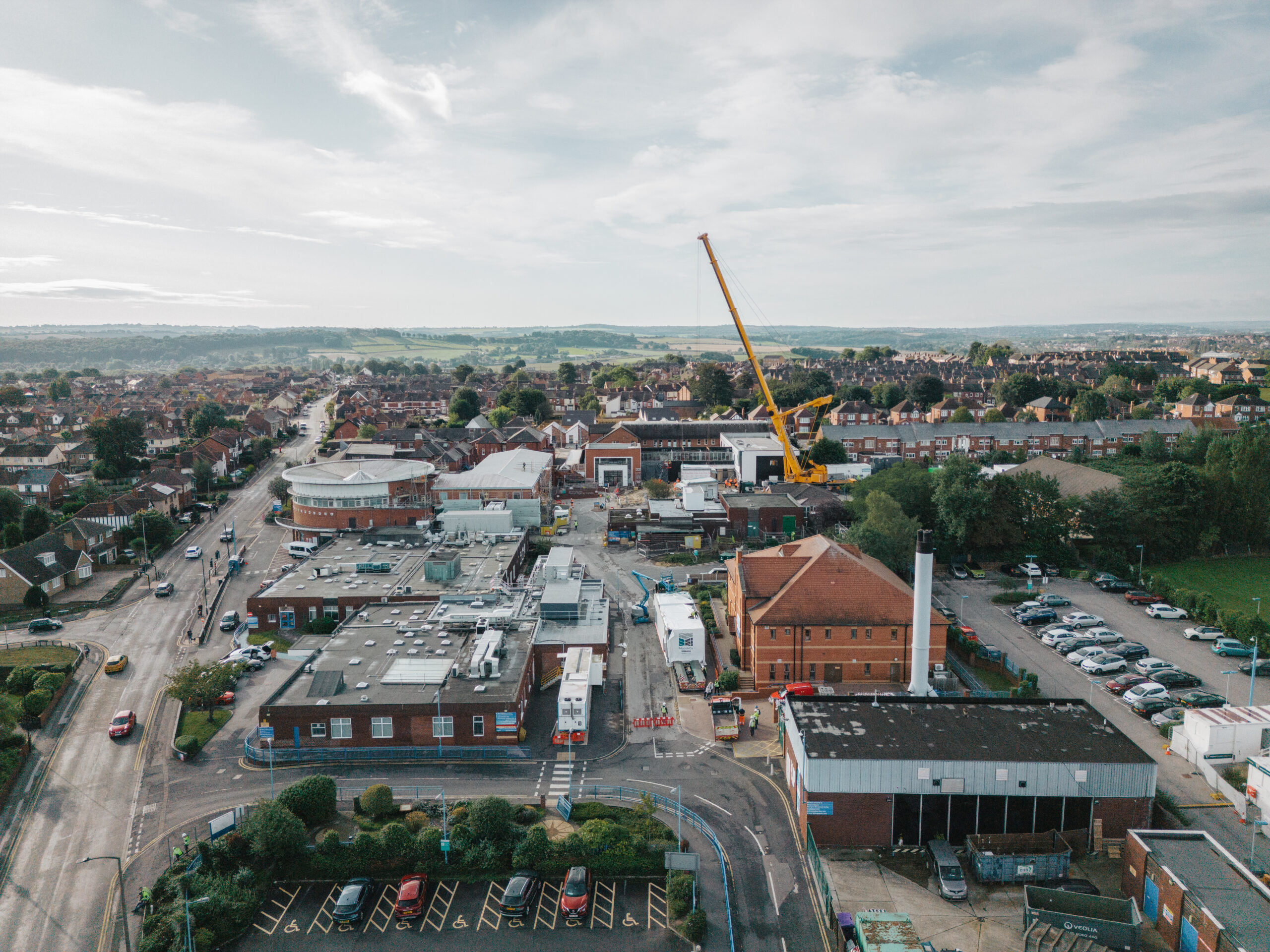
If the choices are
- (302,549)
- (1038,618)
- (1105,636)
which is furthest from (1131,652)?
(302,549)

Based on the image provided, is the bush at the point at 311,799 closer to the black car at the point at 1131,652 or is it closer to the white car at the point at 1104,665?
the white car at the point at 1104,665

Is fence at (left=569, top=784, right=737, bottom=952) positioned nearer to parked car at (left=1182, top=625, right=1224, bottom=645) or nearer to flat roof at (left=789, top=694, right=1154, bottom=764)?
flat roof at (left=789, top=694, right=1154, bottom=764)

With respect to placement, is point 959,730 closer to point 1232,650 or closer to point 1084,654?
point 1084,654

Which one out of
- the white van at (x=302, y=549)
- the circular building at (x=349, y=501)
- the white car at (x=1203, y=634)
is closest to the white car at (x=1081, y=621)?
the white car at (x=1203, y=634)

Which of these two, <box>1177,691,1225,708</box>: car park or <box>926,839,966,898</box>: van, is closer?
<box>926,839,966,898</box>: van

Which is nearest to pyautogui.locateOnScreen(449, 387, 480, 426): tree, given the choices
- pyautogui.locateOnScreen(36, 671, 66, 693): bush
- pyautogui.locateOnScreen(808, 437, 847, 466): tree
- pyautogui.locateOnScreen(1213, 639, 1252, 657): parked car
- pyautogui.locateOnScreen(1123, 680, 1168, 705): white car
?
pyautogui.locateOnScreen(808, 437, 847, 466): tree
